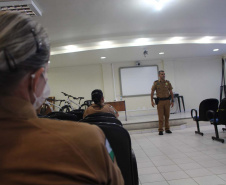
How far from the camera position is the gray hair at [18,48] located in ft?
1.36

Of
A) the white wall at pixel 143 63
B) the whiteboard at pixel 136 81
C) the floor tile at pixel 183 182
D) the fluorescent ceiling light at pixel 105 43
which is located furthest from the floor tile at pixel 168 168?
the whiteboard at pixel 136 81

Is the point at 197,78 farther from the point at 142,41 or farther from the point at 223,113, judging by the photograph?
the point at 223,113

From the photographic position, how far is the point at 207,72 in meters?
7.79

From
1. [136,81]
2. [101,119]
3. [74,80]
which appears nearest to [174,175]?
[101,119]

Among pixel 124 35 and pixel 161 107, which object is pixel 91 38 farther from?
pixel 161 107

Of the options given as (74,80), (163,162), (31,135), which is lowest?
(163,162)

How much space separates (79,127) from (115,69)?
712 centimetres

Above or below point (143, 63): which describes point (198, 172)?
below

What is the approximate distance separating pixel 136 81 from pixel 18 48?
23.4 feet

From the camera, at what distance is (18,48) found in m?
0.42

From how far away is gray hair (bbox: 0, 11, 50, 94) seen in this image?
16.3 inches

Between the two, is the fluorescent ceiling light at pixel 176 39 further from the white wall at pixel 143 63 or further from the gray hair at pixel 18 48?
the gray hair at pixel 18 48

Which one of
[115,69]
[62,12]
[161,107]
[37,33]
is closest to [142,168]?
[161,107]

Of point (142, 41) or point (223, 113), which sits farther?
point (142, 41)
